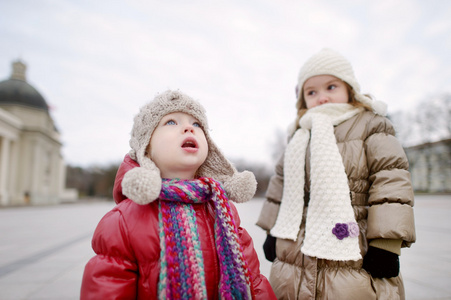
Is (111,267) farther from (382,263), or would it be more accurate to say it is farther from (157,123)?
(382,263)

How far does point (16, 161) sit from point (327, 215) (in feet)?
107

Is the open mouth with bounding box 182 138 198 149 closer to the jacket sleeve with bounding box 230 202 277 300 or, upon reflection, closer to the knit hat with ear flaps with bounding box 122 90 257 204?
the knit hat with ear flaps with bounding box 122 90 257 204

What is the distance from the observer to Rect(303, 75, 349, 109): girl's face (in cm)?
188

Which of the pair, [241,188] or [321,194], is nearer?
[241,188]

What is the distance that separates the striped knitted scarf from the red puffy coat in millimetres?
39

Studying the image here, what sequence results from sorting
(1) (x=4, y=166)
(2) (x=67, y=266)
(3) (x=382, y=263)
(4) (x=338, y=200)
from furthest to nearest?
1. (1) (x=4, y=166)
2. (2) (x=67, y=266)
3. (4) (x=338, y=200)
4. (3) (x=382, y=263)

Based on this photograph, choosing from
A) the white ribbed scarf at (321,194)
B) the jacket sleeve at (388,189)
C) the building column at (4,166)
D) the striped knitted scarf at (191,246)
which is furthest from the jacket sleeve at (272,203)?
the building column at (4,166)

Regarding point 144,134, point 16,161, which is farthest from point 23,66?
point 144,134

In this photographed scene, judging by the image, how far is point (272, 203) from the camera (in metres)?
1.99

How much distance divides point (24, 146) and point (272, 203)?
32.6 metres

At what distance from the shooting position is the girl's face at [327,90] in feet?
6.15

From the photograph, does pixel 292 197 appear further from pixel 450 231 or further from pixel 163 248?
pixel 450 231

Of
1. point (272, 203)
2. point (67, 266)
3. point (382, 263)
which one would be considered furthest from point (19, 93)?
point (382, 263)

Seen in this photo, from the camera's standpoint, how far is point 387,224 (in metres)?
1.40
